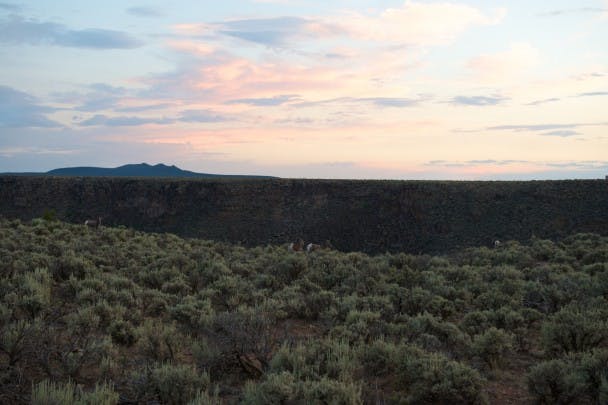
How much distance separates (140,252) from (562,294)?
1203cm

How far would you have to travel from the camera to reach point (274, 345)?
24.7ft

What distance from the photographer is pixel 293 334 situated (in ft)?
29.1

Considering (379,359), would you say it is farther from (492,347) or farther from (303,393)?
(303,393)

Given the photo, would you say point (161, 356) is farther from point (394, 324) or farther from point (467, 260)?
point (467, 260)

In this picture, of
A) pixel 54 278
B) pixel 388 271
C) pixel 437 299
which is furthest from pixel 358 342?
pixel 54 278

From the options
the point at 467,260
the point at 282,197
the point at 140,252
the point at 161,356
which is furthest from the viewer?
the point at 282,197

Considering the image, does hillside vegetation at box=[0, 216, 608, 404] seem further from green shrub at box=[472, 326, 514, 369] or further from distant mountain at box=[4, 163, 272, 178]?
distant mountain at box=[4, 163, 272, 178]

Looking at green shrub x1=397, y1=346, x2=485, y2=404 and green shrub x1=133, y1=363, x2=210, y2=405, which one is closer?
green shrub x1=133, y1=363, x2=210, y2=405

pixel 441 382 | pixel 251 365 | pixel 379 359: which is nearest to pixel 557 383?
Result: pixel 441 382

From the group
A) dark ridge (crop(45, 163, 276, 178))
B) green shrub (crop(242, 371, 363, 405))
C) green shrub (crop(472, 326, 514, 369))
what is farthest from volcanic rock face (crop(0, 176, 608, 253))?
dark ridge (crop(45, 163, 276, 178))

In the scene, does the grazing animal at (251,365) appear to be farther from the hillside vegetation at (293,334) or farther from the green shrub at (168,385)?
the green shrub at (168,385)

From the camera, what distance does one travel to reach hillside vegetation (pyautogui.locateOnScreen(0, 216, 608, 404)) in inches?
226

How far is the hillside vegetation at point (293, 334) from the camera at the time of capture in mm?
5730

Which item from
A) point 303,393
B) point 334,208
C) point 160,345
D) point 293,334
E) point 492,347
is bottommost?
point 293,334
